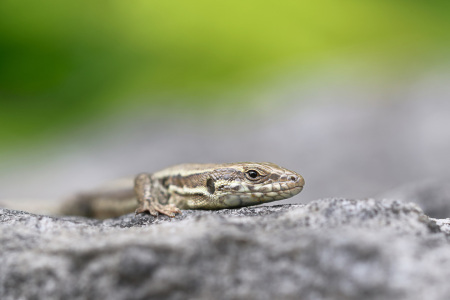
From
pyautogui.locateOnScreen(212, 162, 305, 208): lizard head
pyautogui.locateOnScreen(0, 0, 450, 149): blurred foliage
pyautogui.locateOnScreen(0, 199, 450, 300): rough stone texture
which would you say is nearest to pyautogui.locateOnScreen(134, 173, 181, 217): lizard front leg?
pyautogui.locateOnScreen(212, 162, 305, 208): lizard head

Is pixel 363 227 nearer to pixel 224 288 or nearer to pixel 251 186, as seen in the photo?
pixel 224 288

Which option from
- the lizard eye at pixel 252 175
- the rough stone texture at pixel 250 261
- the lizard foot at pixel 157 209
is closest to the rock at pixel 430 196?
the lizard eye at pixel 252 175

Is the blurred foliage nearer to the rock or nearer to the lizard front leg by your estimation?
the rock

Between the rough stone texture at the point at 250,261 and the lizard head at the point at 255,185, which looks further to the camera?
the lizard head at the point at 255,185

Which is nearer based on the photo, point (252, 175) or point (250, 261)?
point (250, 261)

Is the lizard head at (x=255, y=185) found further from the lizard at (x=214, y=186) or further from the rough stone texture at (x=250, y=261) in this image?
the rough stone texture at (x=250, y=261)

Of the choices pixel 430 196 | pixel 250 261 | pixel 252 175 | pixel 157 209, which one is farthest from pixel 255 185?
pixel 430 196

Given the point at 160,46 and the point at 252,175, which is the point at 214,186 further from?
the point at 160,46
